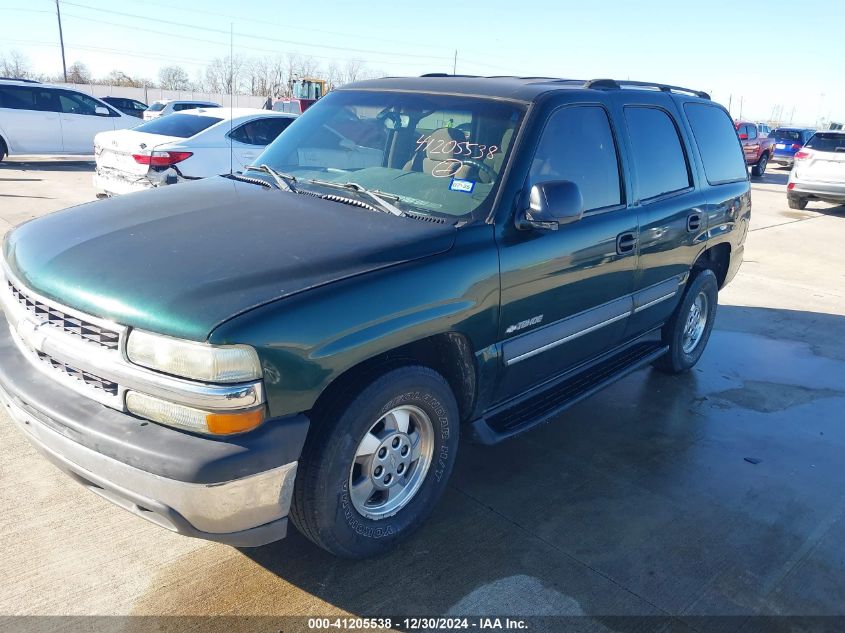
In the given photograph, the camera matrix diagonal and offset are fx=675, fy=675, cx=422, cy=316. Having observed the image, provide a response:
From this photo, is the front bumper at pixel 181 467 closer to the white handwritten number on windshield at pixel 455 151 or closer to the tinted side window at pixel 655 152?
the white handwritten number on windshield at pixel 455 151

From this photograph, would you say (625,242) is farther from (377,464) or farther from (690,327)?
(377,464)

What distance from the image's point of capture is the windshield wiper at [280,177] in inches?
136

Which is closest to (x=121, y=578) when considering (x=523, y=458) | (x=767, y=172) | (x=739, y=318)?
(x=523, y=458)

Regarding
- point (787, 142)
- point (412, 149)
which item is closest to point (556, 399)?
point (412, 149)

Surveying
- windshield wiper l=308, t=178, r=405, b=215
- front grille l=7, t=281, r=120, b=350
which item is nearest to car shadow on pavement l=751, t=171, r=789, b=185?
windshield wiper l=308, t=178, r=405, b=215

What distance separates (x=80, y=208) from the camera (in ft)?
10.7

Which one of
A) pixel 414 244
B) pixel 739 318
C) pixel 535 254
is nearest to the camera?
pixel 414 244

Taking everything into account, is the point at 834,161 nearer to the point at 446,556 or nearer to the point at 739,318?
the point at 739,318

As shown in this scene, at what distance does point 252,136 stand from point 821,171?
1162cm

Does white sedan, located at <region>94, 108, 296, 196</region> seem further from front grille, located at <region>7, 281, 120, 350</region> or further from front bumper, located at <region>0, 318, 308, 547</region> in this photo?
front bumper, located at <region>0, 318, 308, 547</region>

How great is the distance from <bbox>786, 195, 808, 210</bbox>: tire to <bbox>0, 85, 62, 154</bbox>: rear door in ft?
54.6

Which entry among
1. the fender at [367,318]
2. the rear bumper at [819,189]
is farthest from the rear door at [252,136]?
the rear bumper at [819,189]

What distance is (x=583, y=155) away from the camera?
3629mm

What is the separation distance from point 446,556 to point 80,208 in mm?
2381
